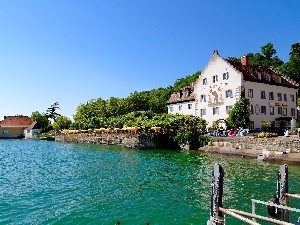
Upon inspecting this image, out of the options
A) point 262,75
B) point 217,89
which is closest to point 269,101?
point 262,75

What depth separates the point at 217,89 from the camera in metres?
61.3

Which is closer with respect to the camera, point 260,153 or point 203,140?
point 260,153

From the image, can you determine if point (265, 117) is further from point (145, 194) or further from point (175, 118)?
point (145, 194)

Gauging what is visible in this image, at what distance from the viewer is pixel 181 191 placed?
20.2m

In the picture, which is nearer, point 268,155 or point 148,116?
point 268,155

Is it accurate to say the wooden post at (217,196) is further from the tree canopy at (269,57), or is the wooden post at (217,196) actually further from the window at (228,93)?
the tree canopy at (269,57)


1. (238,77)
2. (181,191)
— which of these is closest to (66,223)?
(181,191)

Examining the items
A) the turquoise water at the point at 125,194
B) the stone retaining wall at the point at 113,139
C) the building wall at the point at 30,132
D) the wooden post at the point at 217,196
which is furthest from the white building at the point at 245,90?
the building wall at the point at 30,132

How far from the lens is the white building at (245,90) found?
57531 millimetres

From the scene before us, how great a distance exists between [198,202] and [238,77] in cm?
4299

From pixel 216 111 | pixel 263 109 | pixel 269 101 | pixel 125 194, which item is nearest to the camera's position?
pixel 125 194

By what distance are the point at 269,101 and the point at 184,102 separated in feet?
60.0

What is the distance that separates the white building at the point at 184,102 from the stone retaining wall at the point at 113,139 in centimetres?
1477

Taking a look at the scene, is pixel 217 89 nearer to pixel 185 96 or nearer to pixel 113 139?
pixel 185 96
